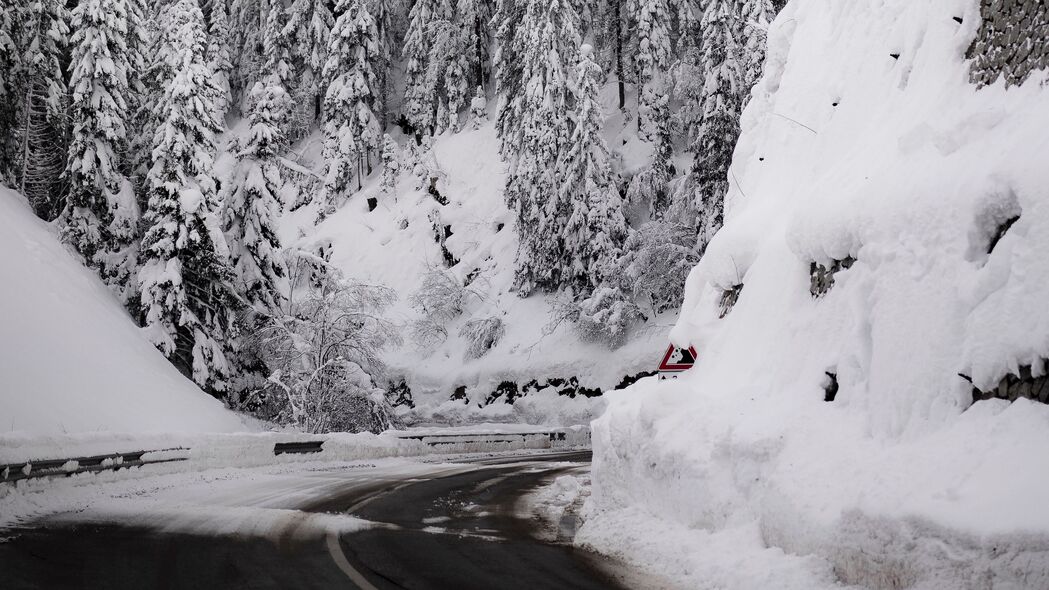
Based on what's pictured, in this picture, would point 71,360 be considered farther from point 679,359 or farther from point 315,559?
point 679,359

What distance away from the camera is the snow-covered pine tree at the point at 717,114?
92.6 ft

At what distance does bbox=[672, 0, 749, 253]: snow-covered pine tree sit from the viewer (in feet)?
92.6

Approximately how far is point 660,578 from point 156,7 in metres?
68.1

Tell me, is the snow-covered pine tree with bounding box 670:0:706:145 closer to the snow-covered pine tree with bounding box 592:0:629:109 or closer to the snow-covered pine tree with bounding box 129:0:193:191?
the snow-covered pine tree with bounding box 592:0:629:109

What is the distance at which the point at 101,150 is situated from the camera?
26.2m

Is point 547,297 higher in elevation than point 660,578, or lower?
higher

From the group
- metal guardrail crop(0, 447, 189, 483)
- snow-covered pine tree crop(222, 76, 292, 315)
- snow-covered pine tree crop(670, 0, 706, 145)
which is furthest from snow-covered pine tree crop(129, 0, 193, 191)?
snow-covered pine tree crop(670, 0, 706, 145)

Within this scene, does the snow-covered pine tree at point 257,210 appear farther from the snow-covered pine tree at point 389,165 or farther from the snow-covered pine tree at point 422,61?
the snow-covered pine tree at point 422,61

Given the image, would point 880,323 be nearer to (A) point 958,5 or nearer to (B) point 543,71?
(A) point 958,5

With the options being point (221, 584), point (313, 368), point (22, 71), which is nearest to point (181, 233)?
point (313, 368)

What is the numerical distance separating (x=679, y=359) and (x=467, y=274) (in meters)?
33.7

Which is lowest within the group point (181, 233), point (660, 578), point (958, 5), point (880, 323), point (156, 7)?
point (660, 578)

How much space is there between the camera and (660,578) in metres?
6.65

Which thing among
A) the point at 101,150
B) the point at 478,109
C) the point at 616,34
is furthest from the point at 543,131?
the point at 101,150
